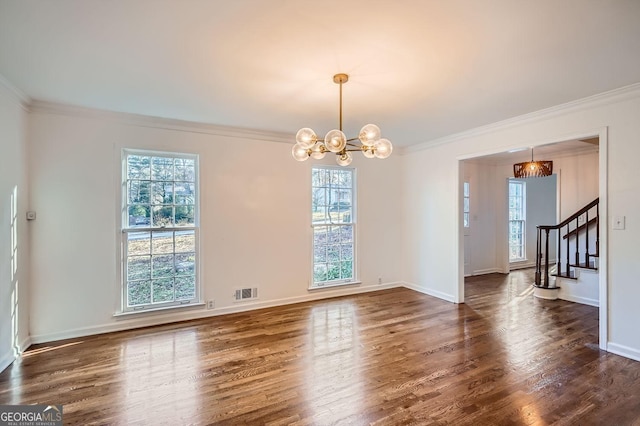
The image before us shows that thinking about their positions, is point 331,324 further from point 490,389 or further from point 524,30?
point 524,30

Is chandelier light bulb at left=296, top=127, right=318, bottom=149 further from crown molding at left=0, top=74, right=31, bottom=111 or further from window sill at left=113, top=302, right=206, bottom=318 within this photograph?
window sill at left=113, top=302, right=206, bottom=318

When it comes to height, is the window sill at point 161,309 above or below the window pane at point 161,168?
below

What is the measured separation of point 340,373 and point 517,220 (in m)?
7.22

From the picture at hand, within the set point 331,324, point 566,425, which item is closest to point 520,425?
point 566,425

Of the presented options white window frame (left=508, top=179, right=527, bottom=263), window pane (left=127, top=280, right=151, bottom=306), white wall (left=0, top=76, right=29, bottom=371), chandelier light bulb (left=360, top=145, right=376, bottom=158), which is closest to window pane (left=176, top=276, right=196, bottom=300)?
window pane (left=127, top=280, right=151, bottom=306)

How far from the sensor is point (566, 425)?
2084mm

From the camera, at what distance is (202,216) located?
4.21 metres

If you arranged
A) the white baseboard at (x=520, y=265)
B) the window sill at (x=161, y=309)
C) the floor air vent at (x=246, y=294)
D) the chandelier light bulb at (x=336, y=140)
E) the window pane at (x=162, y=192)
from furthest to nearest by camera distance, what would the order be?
the white baseboard at (x=520, y=265)
the floor air vent at (x=246, y=294)
the window pane at (x=162, y=192)
the window sill at (x=161, y=309)
the chandelier light bulb at (x=336, y=140)

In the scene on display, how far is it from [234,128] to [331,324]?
2.93 metres

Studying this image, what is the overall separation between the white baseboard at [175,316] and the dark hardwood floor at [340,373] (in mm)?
152

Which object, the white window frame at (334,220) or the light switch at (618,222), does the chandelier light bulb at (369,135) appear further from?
the light switch at (618,222)

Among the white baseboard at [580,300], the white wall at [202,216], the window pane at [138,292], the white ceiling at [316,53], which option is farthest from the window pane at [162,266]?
the white baseboard at [580,300]

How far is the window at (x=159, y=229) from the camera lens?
3.88 m

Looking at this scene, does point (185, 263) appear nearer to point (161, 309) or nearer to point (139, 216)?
point (161, 309)
